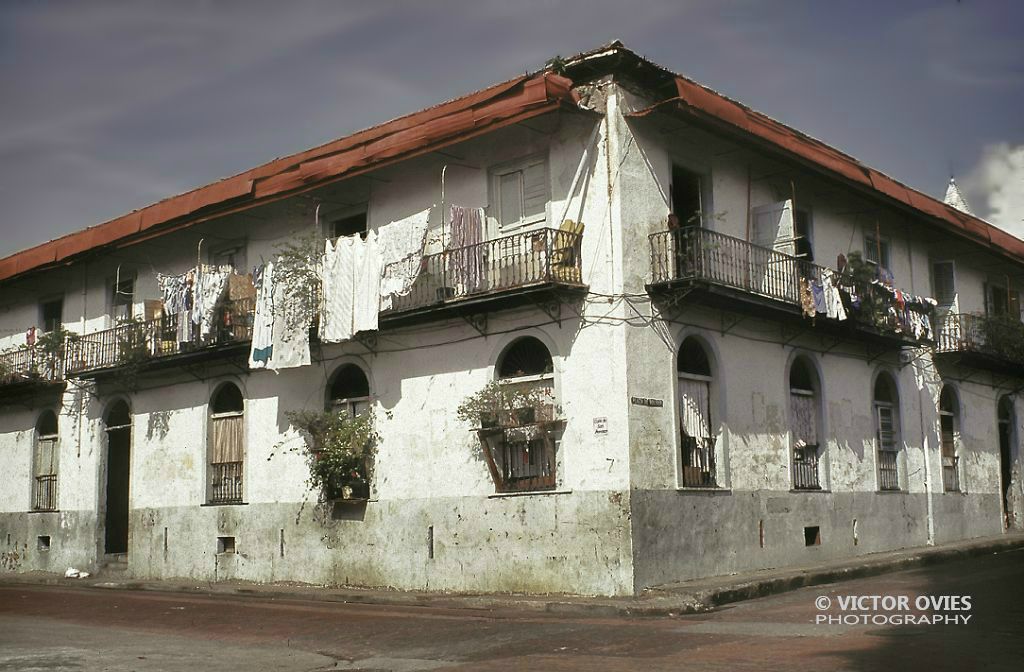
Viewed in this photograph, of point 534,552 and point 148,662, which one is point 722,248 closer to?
point 534,552

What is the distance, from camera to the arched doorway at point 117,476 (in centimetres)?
2542

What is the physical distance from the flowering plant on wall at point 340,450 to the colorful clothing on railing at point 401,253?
2392 mm

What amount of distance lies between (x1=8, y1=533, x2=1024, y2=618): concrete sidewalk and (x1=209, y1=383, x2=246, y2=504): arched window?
6.23ft

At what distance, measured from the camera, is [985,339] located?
2573 centimetres

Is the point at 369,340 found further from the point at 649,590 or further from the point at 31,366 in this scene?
the point at 31,366

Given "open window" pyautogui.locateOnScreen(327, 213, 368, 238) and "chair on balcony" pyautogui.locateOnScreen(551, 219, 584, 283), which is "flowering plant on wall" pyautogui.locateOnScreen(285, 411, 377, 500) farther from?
"chair on balcony" pyautogui.locateOnScreen(551, 219, 584, 283)

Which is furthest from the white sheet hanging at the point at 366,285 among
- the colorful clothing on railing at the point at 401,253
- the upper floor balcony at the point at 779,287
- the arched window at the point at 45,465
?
the arched window at the point at 45,465

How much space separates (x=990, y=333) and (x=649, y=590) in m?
14.0

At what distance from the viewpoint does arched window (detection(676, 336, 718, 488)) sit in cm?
1750

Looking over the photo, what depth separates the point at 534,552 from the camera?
55.3ft

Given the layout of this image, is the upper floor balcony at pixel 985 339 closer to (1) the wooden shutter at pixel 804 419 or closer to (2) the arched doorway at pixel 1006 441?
(2) the arched doorway at pixel 1006 441

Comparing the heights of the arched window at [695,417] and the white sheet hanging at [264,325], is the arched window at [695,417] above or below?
below

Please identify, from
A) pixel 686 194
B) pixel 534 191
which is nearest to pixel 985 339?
pixel 686 194

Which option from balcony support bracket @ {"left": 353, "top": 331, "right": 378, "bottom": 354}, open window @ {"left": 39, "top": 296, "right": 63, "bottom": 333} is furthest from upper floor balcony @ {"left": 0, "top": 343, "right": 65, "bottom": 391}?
balcony support bracket @ {"left": 353, "top": 331, "right": 378, "bottom": 354}
